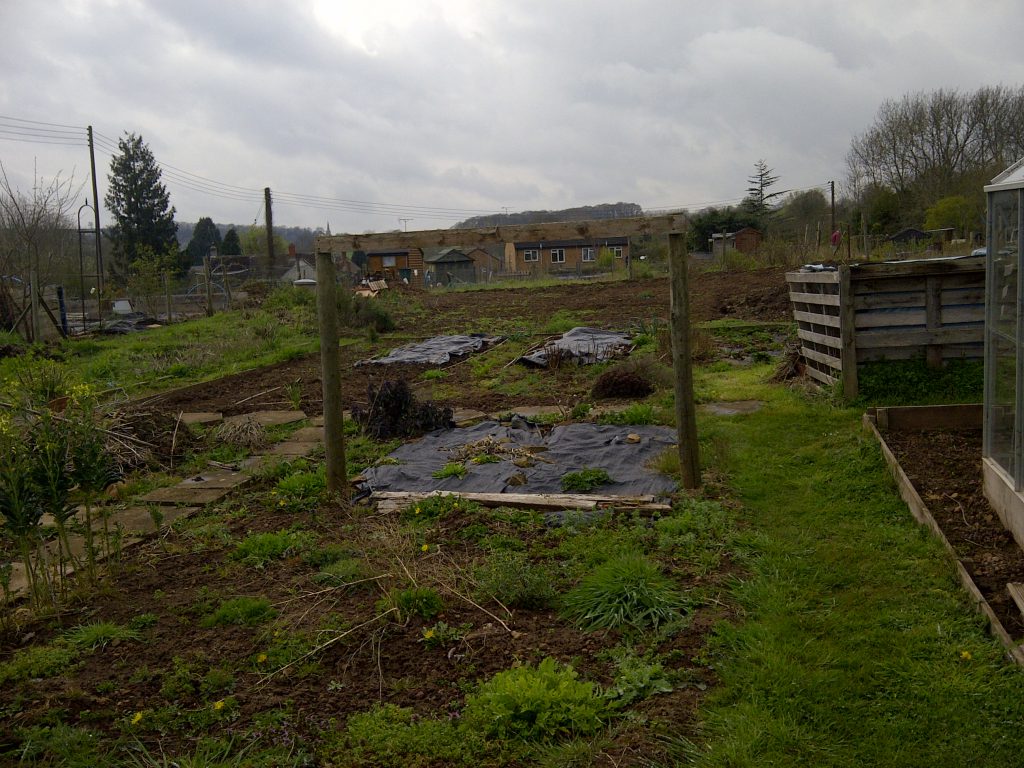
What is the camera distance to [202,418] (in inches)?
377

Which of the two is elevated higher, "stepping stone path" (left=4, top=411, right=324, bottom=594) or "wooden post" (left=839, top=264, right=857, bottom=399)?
"wooden post" (left=839, top=264, right=857, bottom=399)

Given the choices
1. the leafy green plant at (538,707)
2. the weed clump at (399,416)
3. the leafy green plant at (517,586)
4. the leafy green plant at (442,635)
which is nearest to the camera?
the leafy green plant at (538,707)

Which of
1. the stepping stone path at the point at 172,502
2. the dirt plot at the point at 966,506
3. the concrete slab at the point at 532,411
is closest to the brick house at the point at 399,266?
the concrete slab at the point at 532,411

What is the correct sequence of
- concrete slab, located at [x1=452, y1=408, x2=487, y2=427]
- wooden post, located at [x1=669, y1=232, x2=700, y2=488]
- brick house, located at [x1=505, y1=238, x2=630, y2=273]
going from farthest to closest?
brick house, located at [x1=505, y1=238, x2=630, y2=273]
concrete slab, located at [x1=452, y1=408, x2=487, y2=427]
wooden post, located at [x1=669, y1=232, x2=700, y2=488]

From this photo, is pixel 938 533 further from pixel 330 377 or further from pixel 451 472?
pixel 330 377

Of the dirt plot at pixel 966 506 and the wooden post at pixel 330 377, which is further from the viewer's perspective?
the wooden post at pixel 330 377

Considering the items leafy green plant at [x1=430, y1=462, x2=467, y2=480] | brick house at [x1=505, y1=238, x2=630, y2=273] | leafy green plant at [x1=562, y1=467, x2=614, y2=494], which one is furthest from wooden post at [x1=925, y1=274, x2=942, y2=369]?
brick house at [x1=505, y1=238, x2=630, y2=273]

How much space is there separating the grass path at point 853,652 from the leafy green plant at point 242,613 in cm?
225

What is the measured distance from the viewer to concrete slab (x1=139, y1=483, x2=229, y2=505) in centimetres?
647

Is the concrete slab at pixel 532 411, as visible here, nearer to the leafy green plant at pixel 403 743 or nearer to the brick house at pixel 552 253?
the leafy green plant at pixel 403 743

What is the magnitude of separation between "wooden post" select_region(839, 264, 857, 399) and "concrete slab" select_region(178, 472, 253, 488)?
5.65 meters

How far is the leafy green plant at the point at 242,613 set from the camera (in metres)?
4.18

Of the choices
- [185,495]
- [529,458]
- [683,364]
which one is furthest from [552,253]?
[683,364]

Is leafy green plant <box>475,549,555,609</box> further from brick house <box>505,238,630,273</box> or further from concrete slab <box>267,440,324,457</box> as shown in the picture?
brick house <box>505,238,630,273</box>
